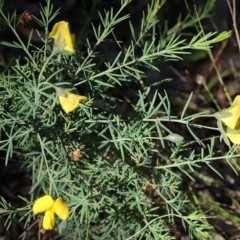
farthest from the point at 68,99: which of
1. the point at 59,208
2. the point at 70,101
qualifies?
the point at 59,208

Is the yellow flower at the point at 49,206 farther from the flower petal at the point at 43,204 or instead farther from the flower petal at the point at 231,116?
the flower petal at the point at 231,116

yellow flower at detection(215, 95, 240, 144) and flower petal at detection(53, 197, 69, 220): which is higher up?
yellow flower at detection(215, 95, 240, 144)

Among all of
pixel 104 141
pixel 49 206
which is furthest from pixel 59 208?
pixel 104 141

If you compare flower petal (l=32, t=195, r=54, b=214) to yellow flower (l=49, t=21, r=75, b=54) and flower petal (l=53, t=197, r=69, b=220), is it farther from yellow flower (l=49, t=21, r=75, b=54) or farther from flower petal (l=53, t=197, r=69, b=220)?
yellow flower (l=49, t=21, r=75, b=54)

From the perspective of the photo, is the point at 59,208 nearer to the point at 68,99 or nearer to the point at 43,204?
the point at 43,204

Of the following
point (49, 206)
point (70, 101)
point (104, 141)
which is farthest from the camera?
point (104, 141)

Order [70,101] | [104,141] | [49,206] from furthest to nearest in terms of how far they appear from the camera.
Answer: [104,141] → [49,206] → [70,101]

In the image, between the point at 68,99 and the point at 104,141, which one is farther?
the point at 104,141

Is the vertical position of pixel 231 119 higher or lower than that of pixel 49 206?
higher

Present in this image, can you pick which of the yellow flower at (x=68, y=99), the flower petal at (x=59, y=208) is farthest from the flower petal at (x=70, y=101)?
the flower petal at (x=59, y=208)

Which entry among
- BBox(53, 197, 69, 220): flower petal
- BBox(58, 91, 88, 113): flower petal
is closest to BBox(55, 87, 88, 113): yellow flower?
BBox(58, 91, 88, 113): flower petal

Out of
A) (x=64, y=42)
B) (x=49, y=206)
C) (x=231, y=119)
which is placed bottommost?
(x=49, y=206)

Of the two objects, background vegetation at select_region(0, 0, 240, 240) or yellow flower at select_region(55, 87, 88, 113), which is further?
background vegetation at select_region(0, 0, 240, 240)
